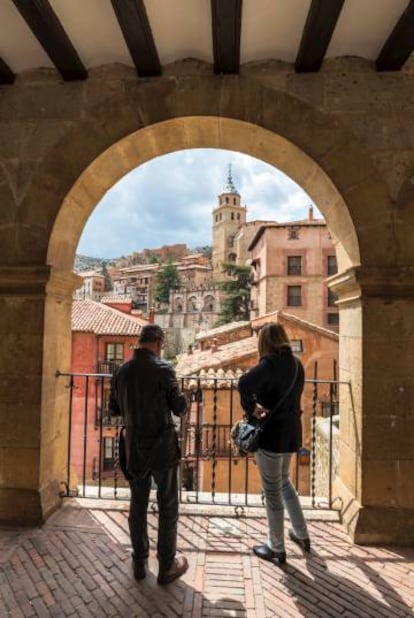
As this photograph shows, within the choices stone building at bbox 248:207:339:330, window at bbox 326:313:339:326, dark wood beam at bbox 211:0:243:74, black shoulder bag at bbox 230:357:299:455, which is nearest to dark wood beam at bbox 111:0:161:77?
dark wood beam at bbox 211:0:243:74

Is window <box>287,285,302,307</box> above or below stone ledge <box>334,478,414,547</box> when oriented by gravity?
above

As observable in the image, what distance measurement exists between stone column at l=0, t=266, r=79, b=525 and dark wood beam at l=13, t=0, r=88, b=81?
1746 millimetres

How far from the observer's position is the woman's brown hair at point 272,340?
2582mm

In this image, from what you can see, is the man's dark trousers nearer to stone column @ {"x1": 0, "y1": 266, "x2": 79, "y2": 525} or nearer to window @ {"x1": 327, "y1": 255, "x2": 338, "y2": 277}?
stone column @ {"x1": 0, "y1": 266, "x2": 79, "y2": 525}

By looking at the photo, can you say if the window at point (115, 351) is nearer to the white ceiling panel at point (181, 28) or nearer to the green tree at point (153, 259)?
the white ceiling panel at point (181, 28)

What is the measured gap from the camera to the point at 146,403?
237cm

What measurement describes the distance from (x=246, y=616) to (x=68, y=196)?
3359 mm

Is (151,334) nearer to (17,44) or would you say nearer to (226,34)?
(226,34)

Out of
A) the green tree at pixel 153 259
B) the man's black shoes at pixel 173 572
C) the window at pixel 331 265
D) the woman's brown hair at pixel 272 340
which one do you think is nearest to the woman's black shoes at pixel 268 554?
the man's black shoes at pixel 173 572

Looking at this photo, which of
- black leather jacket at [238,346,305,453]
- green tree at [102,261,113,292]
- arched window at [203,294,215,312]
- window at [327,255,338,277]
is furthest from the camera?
green tree at [102,261,113,292]

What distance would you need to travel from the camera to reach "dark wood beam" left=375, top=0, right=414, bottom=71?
2.70m

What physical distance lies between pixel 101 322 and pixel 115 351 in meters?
1.56

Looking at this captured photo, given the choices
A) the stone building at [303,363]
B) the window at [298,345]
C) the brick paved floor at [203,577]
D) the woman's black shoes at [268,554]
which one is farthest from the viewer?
the window at [298,345]

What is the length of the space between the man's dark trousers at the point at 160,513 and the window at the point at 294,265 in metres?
27.2
